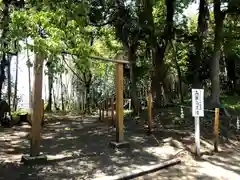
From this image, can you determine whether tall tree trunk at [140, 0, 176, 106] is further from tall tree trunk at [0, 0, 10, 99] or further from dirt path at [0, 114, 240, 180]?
tall tree trunk at [0, 0, 10, 99]

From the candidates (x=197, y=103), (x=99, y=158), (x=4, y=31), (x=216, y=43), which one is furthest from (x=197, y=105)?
(x=4, y=31)

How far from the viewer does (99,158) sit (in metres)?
6.46

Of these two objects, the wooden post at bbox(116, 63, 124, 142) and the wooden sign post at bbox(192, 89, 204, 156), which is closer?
the wooden sign post at bbox(192, 89, 204, 156)

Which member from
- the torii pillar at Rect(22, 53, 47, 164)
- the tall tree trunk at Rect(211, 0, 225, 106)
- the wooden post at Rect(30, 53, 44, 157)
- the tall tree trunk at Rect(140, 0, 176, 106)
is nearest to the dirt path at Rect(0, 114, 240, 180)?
the torii pillar at Rect(22, 53, 47, 164)

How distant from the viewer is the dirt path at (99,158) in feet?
18.1

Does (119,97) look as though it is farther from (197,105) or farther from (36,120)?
(36,120)

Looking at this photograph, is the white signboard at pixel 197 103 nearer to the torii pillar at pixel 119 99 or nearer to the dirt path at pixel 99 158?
Answer: the dirt path at pixel 99 158

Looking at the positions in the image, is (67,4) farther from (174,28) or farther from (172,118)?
(174,28)

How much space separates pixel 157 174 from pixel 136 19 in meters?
6.60

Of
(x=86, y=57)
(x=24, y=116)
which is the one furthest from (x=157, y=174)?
(x=24, y=116)

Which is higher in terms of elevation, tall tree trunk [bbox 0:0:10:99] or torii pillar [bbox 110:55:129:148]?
tall tree trunk [bbox 0:0:10:99]

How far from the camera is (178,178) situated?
556cm

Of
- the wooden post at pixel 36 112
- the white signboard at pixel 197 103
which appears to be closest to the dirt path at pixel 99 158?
the wooden post at pixel 36 112

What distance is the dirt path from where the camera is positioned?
18.1 ft
